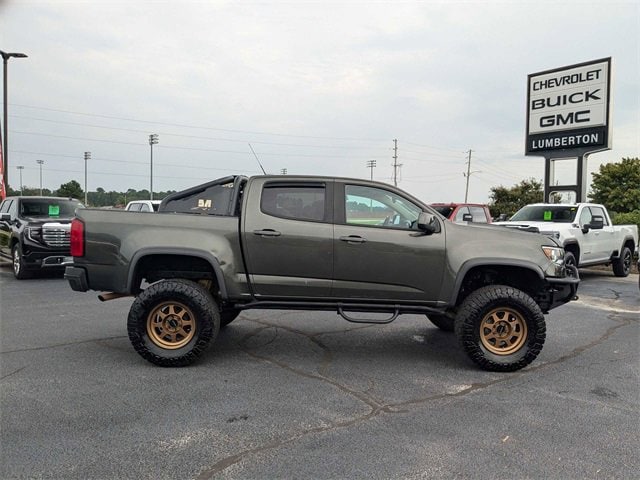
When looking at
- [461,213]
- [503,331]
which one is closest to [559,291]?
[503,331]

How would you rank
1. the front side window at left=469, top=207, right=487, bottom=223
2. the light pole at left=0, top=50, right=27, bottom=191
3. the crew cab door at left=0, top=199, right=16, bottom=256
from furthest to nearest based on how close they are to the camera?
the light pole at left=0, top=50, right=27, bottom=191 → the front side window at left=469, top=207, right=487, bottom=223 → the crew cab door at left=0, top=199, right=16, bottom=256

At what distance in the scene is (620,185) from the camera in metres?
43.6

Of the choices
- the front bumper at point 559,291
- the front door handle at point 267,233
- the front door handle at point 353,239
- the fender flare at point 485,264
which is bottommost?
the front bumper at point 559,291

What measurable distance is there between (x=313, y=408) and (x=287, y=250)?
1624 millimetres

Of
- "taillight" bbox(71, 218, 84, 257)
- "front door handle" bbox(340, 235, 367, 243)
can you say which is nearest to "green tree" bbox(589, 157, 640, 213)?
"front door handle" bbox(340, 235, 367, 243)

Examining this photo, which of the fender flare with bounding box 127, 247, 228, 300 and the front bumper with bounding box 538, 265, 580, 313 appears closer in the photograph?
the fender flare with bounding box 127, 247, 228, 300

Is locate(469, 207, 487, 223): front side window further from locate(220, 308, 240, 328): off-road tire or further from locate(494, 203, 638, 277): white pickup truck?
locate(220, 308, 240, 328): off-road tire

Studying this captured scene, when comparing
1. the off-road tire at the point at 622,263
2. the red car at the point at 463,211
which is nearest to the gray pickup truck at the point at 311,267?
the red car at the point at 463,211

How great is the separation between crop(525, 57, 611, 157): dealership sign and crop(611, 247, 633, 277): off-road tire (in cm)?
410

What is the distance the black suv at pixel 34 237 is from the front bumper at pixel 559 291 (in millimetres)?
8879

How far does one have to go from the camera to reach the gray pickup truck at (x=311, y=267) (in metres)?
4.98

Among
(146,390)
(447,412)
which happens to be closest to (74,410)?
(146,390)

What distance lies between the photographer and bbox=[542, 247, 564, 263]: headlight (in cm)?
526

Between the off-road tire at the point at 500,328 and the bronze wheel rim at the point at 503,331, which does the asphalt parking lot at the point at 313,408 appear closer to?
the off-road tire at the point at 500,328
